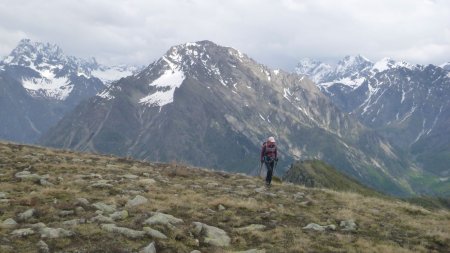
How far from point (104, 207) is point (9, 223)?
437 cm

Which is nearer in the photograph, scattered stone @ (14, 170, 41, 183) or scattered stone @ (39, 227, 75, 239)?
scattered stone @ (39, 227, 75, 239)

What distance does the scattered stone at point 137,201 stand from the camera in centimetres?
2391

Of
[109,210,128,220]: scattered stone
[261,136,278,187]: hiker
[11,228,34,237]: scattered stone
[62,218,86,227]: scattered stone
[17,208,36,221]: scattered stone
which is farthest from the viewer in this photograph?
[261,136,278,187]: hiker

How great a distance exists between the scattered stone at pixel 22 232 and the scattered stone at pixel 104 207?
4.18m

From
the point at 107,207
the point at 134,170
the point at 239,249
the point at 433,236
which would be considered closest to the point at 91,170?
the point at 134,170

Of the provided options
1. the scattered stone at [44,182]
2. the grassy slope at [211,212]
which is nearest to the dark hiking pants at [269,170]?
the grassy slope at [211,212]

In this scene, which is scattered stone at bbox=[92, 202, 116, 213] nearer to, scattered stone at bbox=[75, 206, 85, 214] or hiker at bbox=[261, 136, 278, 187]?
scattered stone at bbox=[75, 206, 85, 214]

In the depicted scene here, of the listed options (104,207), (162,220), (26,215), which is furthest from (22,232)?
(162,220)

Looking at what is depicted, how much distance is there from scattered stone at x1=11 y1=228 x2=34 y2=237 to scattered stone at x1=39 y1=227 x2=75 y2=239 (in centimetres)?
36

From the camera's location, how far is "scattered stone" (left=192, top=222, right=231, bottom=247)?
1939 cm

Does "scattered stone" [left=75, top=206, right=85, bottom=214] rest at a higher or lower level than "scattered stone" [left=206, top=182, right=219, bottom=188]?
lower

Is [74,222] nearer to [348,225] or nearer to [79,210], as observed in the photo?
[79,210]

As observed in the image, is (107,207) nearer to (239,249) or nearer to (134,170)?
(239,249)

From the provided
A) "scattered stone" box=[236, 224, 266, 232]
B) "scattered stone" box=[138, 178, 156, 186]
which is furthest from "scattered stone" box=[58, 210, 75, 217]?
"scattered stone" box=[138, 178, 156, 186]
